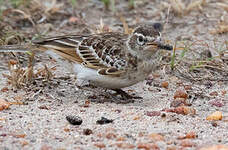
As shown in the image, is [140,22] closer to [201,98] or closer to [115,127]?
[201,98]

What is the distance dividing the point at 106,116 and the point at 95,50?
128cm

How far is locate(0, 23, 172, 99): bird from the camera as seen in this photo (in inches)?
256

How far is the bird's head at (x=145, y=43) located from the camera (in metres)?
6.57

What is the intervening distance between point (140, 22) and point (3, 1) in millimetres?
2616

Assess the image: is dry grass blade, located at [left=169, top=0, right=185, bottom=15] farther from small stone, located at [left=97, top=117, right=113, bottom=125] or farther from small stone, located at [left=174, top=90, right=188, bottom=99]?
small stone, located at [left=97, top=117, right=113, bottom=125]

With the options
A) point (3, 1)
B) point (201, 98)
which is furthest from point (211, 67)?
point (3, 1)

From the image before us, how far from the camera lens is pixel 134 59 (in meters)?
6.59

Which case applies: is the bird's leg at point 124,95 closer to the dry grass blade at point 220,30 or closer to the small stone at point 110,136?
the small stone at point 110,136

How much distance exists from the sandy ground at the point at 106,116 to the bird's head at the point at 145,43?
605 mm

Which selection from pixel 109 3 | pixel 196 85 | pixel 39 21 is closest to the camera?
pixel 196 85

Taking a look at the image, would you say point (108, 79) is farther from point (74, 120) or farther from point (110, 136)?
point (110, 136)

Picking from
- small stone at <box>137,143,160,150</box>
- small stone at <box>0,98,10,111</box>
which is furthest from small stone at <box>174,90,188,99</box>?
small stone at <box>0,98,10,111</box>

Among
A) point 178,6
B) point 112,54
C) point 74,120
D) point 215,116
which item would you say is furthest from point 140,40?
point 178,6

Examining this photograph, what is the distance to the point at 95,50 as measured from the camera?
6840mm
